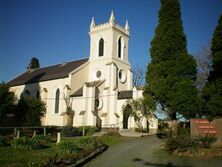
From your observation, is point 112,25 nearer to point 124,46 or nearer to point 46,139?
point 124,46

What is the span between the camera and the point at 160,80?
2664 cm

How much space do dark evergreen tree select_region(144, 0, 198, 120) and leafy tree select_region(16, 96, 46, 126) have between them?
61.9ft

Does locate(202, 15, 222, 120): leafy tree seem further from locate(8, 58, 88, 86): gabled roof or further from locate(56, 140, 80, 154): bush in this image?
locate(8, 58, 88, 86): gabled roof

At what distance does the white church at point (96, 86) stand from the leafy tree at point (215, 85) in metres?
20.6

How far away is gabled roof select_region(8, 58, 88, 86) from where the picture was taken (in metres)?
52.7

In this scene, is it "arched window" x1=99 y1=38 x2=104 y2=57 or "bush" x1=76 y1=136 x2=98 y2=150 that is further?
"arched window" x1=99 y1=38 x2=104 y2=57

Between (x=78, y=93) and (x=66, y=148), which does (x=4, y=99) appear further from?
(x=66, y=148)

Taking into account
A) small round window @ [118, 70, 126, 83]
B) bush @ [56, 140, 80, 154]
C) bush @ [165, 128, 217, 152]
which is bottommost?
bush @ [56, 140, 80, 154]

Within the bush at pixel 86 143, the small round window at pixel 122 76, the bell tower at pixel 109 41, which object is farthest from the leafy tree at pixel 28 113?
the bush at pixel 86 143

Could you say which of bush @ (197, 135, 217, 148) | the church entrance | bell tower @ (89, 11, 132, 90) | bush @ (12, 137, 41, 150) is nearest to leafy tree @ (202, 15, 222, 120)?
bush @ (197, 135, 217, 148)

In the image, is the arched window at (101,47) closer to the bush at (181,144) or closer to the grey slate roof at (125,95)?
the grey slate roof at (125,95)

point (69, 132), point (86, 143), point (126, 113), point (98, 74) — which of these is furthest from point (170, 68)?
point (98, 74)

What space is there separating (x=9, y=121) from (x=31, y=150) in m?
23.7

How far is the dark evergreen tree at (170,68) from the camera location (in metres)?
25.0
